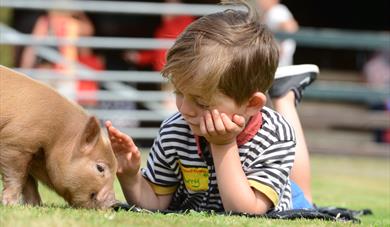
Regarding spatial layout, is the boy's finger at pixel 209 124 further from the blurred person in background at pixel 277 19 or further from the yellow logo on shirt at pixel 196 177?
the blurred person in background at pixel 277 19

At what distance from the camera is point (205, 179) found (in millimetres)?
4395

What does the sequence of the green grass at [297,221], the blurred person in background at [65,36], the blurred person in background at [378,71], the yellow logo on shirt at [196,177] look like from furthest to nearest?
the blurred person in background at [378,71]
the blurred person in background at [65,36]
the yellow logo on shirt at [196,177]
the green grass at [297,221]

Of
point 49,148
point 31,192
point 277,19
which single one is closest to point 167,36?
point 277,19

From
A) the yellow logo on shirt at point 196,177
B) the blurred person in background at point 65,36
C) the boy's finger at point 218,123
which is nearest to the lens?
the boy's finger at point 218,123

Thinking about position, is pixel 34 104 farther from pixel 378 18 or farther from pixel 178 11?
pixel 378 18

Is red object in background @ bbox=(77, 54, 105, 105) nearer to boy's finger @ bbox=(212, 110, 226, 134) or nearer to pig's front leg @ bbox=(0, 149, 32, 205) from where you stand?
pig's front leg @ bbox=(0, 149, 32, 205)

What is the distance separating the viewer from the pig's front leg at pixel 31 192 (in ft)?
15.0

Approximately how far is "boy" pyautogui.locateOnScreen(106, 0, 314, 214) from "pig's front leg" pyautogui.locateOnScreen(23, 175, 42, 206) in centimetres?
44

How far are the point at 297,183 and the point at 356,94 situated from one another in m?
6.77

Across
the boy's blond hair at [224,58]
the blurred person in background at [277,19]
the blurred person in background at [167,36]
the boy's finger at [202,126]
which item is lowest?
the blurred person in background at [167,36]

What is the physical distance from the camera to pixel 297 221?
13.3 ft

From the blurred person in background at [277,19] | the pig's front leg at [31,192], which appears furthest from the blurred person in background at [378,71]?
the pig's front leg at [31,192]

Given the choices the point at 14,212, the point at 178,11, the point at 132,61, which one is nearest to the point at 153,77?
the point at 178,11

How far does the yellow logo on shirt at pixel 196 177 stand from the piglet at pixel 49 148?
363 mm
